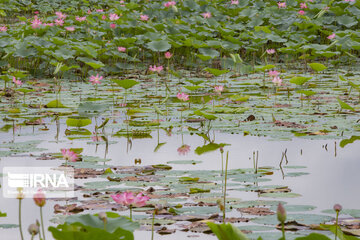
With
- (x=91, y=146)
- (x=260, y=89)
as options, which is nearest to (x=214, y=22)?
(x=260, y=89)

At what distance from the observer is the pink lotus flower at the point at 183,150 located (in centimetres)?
370

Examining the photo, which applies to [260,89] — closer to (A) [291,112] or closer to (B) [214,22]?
(A) [291,112]

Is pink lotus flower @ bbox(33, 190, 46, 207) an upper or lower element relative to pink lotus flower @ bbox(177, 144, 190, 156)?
lower

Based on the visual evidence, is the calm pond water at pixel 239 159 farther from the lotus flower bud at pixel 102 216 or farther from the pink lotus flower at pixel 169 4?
the pink lotus flower at pixel 169 4

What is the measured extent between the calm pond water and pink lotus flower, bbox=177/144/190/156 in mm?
19

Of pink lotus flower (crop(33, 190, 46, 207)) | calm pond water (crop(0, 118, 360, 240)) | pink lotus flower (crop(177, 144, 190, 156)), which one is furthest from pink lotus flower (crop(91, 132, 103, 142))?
pink lotus flower (crop(33, 190, 46, 207))

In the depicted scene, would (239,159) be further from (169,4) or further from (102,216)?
(169,4)

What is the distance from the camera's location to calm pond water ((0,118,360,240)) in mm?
2633

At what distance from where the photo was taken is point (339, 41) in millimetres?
7961

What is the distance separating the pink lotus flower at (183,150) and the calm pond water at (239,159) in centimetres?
2

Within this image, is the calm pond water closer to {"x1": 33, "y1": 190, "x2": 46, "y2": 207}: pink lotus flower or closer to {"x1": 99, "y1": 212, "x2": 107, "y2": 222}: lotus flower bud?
{"x1": 33, "y1": 190, "x2": 46, "y2": 207}: pink lotus flower

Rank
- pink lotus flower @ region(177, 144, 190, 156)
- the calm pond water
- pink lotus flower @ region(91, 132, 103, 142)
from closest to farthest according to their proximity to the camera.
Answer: the calm pond water
pink lotus flower @ region(177, 144, 190, 156)
pink lotus flower @ region(91, 132, 103, 142)

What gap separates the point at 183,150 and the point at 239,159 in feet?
1.36

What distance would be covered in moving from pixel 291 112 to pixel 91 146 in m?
1.93
